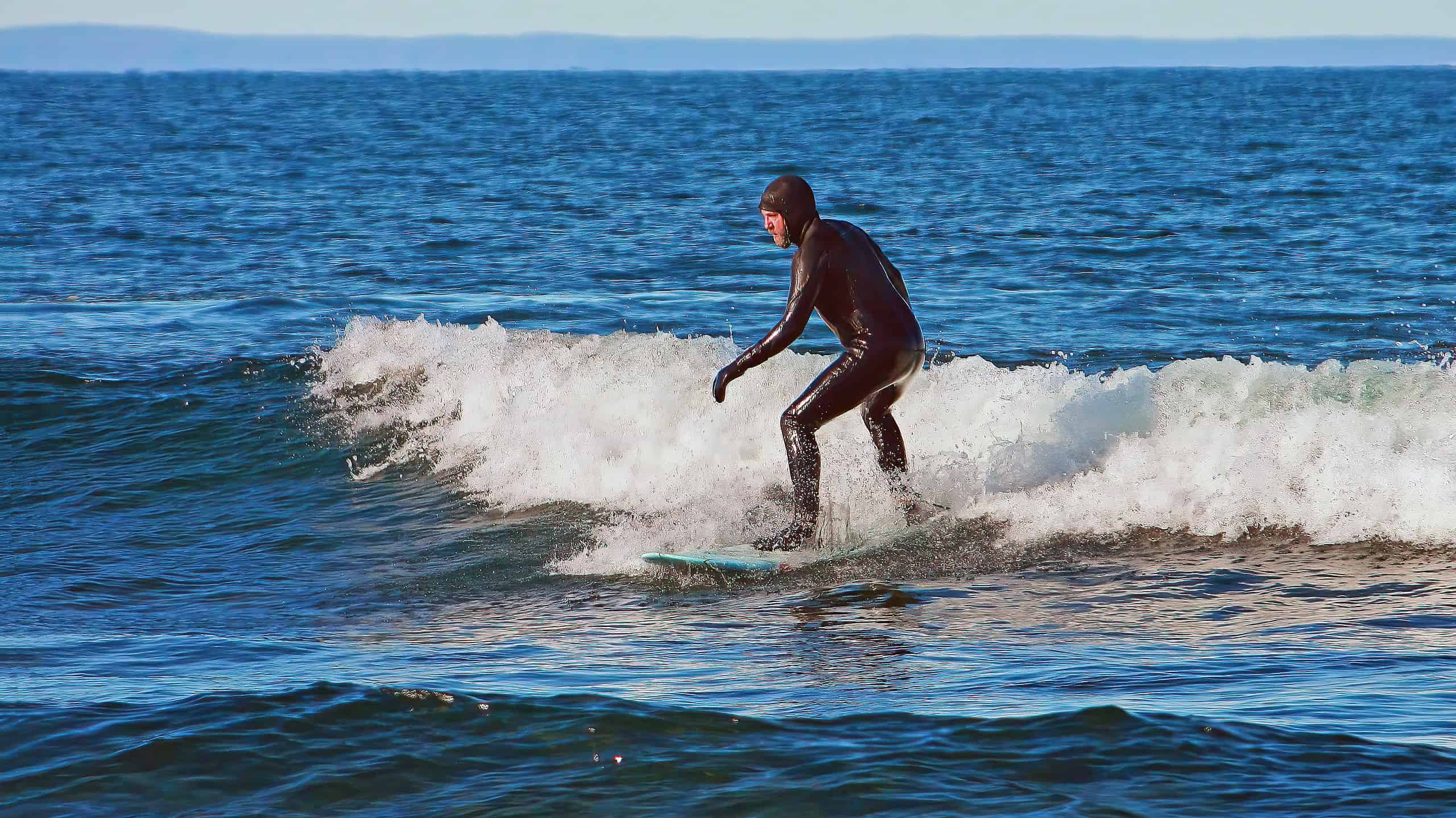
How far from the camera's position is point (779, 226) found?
7484 mm

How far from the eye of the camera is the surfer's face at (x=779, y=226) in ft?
24.5

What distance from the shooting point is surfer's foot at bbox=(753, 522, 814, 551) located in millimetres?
7734

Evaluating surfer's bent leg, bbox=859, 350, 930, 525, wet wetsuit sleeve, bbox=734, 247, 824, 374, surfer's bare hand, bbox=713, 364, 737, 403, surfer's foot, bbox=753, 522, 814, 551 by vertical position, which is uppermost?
wet wetsuit sleeve, bbox=734, 247, 824, 374

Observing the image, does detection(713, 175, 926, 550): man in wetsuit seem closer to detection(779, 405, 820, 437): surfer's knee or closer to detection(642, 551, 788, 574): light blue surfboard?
detection(779, 405, 820, 437): surfer's knee

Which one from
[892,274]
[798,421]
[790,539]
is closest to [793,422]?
[798,421]

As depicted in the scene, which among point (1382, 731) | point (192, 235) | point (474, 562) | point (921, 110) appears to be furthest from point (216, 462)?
point (921, 110)

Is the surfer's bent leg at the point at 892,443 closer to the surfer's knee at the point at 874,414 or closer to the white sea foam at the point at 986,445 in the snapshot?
the surfer's knee at the point at 874,414

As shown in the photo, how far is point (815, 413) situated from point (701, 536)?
1081mm

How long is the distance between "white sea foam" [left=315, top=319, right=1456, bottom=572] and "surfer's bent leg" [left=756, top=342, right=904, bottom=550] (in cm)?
57

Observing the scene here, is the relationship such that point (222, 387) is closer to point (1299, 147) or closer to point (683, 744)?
point (683, 744)

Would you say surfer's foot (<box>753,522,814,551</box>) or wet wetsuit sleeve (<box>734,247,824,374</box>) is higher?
wet wetsuit sleeve (<box>734,247,824,374</box>)

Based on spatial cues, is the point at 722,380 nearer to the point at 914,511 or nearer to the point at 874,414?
the point at 874,414

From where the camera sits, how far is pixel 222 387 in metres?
13.0

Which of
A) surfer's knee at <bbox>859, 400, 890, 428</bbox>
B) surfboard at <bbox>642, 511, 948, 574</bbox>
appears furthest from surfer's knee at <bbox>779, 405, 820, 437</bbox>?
surfboard at <bbox>642, 511, 948, 574</bbox>
